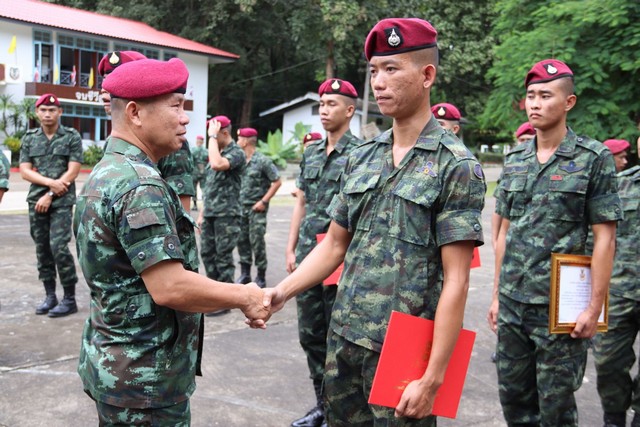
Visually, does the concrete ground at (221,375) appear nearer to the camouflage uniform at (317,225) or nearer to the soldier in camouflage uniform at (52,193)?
the soldier in camouflage uniform at (52,193)

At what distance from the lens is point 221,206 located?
718cm

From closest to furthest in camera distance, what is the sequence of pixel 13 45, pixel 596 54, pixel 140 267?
1. pixel 140 267
2. pixel 596 54
3. pixel 13 45

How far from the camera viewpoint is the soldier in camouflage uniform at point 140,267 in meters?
2.03

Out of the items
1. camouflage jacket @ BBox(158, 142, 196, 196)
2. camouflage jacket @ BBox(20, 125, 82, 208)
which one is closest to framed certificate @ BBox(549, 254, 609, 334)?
camouflage jacket @ BBox(158, 142, 196, 196)

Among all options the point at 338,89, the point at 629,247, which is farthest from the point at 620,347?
the point at 338,89

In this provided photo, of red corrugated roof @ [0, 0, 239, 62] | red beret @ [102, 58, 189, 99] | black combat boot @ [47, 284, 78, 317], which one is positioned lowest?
black combat boot @ [47, 284, 78, 317]

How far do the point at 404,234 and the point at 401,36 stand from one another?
695 millimetres

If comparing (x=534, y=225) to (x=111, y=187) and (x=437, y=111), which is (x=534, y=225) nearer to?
(x=111, y=187)

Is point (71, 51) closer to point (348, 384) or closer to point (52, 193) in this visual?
point (52, 193)

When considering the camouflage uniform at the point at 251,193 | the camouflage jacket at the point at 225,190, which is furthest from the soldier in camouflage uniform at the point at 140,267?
the camouflage uniform at the point at 251,193

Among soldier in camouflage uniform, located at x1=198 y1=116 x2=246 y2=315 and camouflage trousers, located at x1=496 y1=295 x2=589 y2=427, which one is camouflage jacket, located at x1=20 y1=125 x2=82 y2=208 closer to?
soldier in camouflage uniform, located at x1=198 y1=116 x2=246 y2=315

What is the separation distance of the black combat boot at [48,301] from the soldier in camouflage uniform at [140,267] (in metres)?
4.11

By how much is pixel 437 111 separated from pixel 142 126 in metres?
3.95

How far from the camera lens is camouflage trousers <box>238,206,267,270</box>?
8031 millimetres
